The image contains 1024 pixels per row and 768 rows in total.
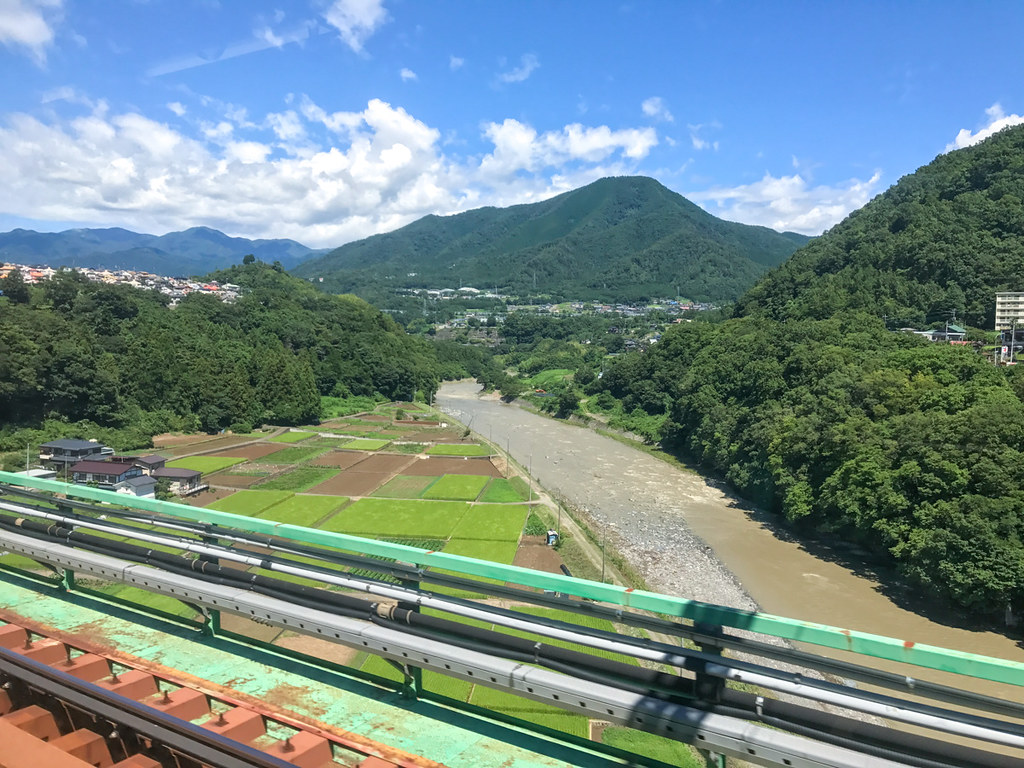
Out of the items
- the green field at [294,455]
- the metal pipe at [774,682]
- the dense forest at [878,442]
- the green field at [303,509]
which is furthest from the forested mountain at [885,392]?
the green field at [294,455]

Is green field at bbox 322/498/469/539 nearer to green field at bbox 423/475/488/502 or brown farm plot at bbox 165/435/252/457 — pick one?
green field at bbox 423/475/488/502

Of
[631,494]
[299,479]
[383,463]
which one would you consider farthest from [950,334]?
[299,479]

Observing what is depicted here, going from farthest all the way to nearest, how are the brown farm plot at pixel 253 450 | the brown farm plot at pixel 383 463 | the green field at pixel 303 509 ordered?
1. the brown farm plot at pixel 253 450
2. the brown farm plot at pixel 383 463
3. the green field at pixel 303 509

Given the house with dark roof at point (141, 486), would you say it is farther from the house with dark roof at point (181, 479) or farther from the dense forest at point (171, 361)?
the dense forest at point (171, 361)

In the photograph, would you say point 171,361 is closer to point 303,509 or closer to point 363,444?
point 363,444

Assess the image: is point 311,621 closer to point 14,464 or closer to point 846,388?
point 846,388

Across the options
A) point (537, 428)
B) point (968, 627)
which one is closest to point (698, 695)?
point (968, 627)
